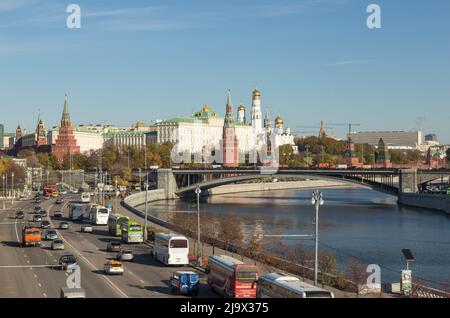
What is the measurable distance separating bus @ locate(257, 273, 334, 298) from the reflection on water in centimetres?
1131

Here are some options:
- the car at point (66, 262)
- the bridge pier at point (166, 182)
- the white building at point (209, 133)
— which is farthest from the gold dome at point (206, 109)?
the car at point (66, 262)

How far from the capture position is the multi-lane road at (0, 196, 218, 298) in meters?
25.1

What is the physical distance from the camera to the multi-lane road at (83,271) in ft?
82.4

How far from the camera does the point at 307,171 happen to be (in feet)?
283

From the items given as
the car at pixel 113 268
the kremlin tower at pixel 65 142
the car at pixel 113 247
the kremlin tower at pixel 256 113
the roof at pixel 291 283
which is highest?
the kremlin tower at pixel 256 113

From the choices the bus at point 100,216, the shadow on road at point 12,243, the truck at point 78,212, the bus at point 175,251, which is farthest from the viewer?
the truck at point 78,212

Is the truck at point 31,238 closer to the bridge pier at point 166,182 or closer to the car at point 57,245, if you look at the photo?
the car at point 57,245

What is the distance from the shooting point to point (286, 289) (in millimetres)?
19641

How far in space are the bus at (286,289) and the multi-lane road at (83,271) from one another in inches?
141

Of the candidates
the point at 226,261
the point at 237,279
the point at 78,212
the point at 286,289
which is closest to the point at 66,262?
the point at 226,261

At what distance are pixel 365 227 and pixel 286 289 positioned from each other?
37.9 meters

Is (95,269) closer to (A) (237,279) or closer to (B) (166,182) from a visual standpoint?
(A) (237,279)
